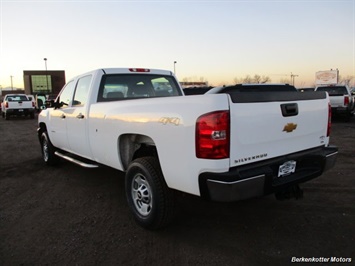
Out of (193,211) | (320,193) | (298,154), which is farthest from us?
(320,193)

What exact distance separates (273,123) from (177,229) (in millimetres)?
1668

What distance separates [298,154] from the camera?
333 centimetres

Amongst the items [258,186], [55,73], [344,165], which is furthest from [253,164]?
[55,73]

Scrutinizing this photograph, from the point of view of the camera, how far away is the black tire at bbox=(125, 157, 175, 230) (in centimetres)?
331

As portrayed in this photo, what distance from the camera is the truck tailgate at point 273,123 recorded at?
109 inches

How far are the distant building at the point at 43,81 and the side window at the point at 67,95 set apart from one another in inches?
2127

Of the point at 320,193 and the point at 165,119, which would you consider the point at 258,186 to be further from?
the point at 320,193

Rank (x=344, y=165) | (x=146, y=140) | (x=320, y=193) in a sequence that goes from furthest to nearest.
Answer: (x=344, y=165), (x=320, y=193), (x=146, y=140)

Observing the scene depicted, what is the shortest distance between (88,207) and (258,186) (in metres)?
2.62

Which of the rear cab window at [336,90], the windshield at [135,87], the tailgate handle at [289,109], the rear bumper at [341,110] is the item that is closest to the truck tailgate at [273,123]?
the tailgate handle at [289,109]

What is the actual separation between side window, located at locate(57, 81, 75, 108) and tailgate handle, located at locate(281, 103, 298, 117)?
12.7ft

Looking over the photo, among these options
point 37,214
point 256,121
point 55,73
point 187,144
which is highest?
point 55,73

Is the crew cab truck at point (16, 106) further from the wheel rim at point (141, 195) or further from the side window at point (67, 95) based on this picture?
the wheel rim at point (141, 195)

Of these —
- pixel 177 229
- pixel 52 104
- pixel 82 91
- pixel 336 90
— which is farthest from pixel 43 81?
pixel 177 229
